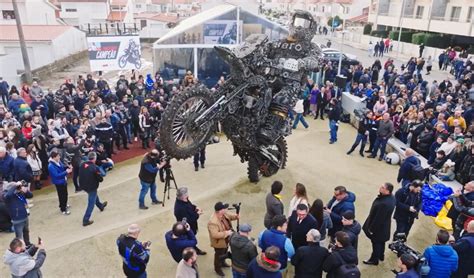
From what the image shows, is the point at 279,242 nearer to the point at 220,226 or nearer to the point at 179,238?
the point at 220,226

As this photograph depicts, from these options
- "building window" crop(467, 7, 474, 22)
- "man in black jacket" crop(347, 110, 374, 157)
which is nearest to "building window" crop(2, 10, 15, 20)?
"man in black jacket" crop(347, 110, 374, 157)

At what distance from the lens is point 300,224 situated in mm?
5844

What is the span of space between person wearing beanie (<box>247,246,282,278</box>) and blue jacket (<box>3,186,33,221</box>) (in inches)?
184

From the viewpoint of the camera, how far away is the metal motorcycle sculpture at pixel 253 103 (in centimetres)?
722

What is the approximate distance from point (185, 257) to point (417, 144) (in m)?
8.89

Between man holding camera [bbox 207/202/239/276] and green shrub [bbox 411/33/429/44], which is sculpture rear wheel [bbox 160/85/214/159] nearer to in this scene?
man holding camera [bbox 207/202/239/276]

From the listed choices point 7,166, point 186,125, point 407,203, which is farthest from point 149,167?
point 407,203

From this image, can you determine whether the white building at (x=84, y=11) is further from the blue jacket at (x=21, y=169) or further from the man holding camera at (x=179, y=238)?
the man holding camera at (x=179, y=238)

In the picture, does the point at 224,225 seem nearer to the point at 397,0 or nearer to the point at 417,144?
the point at 417,144

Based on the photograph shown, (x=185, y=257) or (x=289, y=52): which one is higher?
(x=289, y=52)

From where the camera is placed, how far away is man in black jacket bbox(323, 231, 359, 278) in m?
4.97

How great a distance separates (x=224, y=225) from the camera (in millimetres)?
6223

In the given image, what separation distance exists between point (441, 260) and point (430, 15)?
118 feet

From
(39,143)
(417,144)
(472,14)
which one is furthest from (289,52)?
(472,14)
